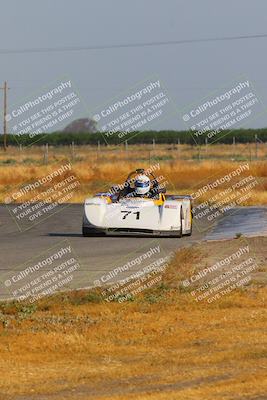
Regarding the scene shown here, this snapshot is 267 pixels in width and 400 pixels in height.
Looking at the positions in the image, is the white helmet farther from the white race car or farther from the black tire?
the black tire

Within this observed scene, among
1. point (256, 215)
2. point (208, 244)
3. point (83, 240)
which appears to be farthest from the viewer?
point (256, 215)

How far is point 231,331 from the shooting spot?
43.1 feet

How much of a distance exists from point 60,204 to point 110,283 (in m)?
24.1

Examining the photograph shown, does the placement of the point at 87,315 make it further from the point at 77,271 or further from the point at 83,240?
the point at 83,240

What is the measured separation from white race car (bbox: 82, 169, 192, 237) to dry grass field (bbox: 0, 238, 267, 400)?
9026 millimetres

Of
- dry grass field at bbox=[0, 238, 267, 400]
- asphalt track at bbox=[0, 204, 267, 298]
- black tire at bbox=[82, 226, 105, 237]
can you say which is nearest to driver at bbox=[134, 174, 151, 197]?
asphalt track at bbox=[0, 204, 267, 298]

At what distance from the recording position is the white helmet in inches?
1051

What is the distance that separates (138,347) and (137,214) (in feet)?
46.4

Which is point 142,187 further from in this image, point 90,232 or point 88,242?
point 88,242

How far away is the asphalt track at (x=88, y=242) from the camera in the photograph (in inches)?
787

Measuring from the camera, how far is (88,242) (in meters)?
25.4

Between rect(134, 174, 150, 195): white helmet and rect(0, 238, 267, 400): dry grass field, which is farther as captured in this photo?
rect(134, 174, 150, 195): white helmet

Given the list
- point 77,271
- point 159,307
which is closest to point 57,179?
point 77,271

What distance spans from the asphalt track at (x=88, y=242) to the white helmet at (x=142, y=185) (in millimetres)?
1082
